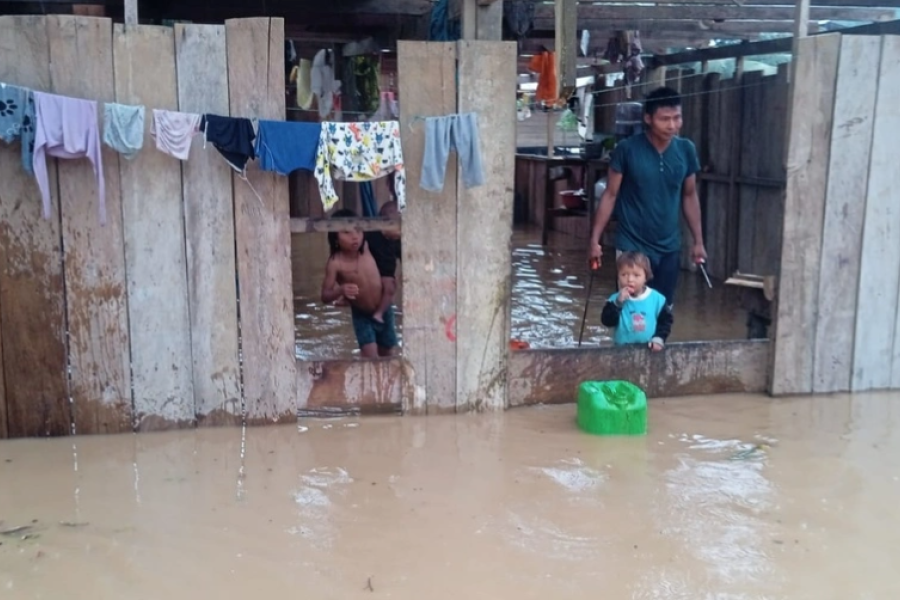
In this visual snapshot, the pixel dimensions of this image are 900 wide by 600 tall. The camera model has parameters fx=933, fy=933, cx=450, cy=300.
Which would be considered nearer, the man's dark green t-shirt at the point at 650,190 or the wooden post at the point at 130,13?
the wooden post at the point at 130,13

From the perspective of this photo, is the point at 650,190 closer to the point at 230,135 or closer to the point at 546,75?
the point at 230,135

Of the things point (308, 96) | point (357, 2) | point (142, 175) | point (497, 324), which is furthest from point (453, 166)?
point (308, 96)

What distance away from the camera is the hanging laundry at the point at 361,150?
5141 mm

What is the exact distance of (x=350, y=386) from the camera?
550 centimetres

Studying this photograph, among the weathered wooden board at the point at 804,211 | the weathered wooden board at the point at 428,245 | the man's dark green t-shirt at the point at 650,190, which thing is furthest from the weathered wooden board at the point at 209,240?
the weathered wooden board at the point at 804,211

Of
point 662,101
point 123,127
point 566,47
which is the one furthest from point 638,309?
point 123,127

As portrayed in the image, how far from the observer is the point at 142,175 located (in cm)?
505

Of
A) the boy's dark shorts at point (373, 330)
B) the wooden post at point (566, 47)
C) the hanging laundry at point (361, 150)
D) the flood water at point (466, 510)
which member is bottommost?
the flood water at point (466, 510)

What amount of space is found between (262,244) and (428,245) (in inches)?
37.3

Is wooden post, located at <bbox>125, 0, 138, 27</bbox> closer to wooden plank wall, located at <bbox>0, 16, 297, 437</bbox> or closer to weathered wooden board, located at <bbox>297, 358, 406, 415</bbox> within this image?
wooden plank wall, located at <bbox>0, 16, 297, 437</bbox>

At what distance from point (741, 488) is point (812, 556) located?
0.70m

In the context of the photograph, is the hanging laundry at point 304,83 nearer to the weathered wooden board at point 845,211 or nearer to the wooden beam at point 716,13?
the wooden beam at point 716,13

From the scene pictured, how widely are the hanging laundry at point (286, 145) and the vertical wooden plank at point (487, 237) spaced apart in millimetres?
874

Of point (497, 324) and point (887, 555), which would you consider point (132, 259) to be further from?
point (887, 555)
